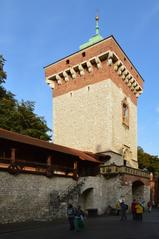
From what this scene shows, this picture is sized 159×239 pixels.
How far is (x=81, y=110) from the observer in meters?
36.8

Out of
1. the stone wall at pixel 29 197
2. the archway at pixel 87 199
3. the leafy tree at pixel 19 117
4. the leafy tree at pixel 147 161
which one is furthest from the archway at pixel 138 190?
the leafy tree at pixel 147 161

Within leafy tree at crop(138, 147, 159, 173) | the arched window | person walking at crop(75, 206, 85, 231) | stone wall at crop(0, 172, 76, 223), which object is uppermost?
the arched window

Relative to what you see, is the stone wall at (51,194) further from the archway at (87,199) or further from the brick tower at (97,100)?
the brick tower at (97,100)

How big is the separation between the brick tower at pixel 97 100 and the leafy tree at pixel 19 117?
287 centimetres

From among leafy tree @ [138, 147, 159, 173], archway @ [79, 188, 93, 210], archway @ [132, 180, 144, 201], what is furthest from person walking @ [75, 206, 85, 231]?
leafy tree @ [138, 147, 159, 173]

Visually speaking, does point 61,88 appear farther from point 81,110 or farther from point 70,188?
point 70,188

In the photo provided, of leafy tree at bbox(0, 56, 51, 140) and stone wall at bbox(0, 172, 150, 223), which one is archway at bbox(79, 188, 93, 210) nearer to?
stone wall at bbox(0, 172, 150, 223)

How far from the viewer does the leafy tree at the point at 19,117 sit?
32.8 metres

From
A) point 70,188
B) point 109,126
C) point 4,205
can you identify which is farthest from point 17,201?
point 109,126

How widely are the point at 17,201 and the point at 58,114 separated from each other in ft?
60.7

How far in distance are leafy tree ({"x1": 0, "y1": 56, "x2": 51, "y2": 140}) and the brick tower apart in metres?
2.87

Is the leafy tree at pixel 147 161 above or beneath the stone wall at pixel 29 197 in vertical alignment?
above

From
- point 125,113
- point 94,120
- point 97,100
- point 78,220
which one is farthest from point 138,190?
point 78,220

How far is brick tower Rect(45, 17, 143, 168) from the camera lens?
34.6 m
